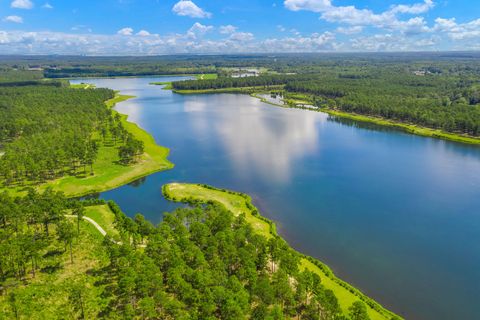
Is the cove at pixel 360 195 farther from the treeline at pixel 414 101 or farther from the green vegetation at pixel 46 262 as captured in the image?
the treeline at pixel 414 101

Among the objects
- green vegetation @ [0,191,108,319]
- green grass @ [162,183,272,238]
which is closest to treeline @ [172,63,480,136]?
green grass @ [162,183,272,238]

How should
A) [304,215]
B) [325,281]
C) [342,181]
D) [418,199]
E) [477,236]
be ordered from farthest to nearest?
[342,181] < [418,199] < [304,215] < [477,236] < [325,281]

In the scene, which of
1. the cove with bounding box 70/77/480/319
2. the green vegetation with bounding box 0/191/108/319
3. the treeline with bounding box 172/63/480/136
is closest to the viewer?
the green vegetation with bounding box 0/191/108/319

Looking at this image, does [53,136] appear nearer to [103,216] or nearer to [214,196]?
[103,216]

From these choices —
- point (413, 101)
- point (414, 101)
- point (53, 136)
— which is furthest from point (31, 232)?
point (414, 101)

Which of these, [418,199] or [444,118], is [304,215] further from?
[444,118]

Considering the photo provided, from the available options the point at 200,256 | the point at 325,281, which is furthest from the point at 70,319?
the point at 325,281

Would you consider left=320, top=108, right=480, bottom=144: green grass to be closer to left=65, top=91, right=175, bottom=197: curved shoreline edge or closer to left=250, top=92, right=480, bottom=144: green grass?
left=250, top=92, right=480, bottom=144: green grass

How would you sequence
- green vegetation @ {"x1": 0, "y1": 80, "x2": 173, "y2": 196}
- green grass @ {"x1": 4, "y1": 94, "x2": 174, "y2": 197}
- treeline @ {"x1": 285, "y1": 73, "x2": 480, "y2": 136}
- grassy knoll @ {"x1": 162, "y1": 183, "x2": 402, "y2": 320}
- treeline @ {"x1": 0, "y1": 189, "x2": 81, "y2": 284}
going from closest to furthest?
grassy knoll @ {"x1": 162, "y1": 183, "x2": 402, "y2": 320} → treeline @ {"x1": 0, "y1": 189, "x2": 81, "y2": 284} → green grass @ {"x1": 4, "y1": 94, "x2": 174, "y2": 197} → green vegetation @ {"x1": 0, "y1": 80, "x2": 173, "y2": 196} → treeline @ {"x1": 285, "y1": 73, "x2": 480, "y2": 136}

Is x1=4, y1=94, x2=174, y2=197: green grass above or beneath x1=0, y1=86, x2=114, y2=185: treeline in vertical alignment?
beneath
